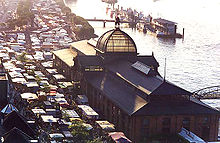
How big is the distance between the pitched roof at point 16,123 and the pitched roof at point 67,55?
34514mm

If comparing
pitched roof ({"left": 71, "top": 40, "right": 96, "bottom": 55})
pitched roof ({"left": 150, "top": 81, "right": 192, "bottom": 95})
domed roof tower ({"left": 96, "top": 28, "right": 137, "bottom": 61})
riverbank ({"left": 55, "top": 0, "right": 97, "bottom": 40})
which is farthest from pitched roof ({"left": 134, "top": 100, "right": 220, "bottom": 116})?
riverbank ({"left": 55, "top": 0, "right": 97, "bottom": 40})

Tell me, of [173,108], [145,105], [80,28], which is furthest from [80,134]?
[80,28]

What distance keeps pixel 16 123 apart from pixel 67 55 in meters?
43.7

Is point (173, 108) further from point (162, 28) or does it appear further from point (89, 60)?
point (162, 28)

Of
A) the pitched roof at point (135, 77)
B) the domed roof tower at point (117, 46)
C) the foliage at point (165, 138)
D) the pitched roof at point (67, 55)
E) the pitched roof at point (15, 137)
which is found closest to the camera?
the pitched roof at point (15, 137)

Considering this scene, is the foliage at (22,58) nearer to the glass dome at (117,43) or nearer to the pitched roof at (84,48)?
the pitched roof at (84,48)

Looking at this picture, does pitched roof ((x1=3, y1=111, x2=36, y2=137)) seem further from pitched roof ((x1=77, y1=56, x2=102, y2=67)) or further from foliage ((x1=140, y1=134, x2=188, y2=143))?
pitched roof ((x1=77, y1=56, x2=102, y2=67))

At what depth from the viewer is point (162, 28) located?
16462 cm

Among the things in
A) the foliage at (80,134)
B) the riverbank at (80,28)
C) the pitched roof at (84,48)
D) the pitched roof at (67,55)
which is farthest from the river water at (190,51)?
the foliage at (80,134)

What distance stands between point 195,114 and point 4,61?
4529 centimetres

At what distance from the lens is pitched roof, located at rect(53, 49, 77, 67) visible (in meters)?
83.6

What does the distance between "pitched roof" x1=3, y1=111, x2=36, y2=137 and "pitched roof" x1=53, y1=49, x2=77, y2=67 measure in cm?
3451

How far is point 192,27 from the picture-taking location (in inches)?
6880

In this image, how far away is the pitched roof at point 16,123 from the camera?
45.5 metres
